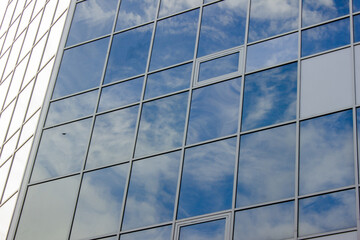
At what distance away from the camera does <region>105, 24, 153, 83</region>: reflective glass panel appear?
2198 centimetres

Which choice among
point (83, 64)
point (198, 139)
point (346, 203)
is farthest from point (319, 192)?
point (83, 64)

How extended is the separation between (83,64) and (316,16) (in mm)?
8492

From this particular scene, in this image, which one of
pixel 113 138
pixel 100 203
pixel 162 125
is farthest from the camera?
pixel 113 138

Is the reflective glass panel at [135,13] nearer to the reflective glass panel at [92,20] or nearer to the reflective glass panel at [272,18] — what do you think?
the reflective glass panel at [92,20]

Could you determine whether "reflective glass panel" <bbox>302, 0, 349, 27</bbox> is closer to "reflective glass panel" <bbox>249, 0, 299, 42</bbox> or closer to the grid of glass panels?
the grid of glass panels

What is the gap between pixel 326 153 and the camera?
16.7m

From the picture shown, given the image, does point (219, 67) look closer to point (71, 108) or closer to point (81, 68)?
point (71, 108)

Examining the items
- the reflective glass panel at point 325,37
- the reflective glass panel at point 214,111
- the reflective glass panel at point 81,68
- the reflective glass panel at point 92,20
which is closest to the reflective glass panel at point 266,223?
the reflective glass panel at point 214,111

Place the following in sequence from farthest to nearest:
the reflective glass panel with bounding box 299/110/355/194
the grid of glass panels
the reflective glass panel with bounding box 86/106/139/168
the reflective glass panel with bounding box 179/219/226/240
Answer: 1. the reflective glass panel with bounding box 86/106/139/168
2. the reflective glass panel with bounding box 179/219/226/240
3. the grid of glass panels
4. the reflective glass panel with bounding box 299/110/355/194

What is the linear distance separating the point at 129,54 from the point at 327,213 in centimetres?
959

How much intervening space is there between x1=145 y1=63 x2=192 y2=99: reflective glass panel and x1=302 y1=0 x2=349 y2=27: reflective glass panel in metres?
3.88

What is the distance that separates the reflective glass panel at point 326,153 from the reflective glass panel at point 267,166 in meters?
0.32

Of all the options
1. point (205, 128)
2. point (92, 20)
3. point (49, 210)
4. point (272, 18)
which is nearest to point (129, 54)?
point (92, 20)

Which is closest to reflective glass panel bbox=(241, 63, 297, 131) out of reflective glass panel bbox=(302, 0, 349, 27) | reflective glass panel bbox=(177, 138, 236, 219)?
reflective glass panel bbox=(177, 138, 236, 219)
